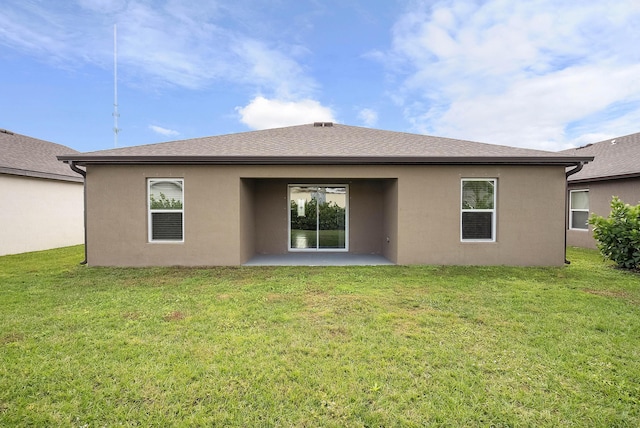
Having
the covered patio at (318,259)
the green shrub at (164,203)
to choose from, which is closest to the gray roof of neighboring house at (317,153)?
→ the green shrub at (164,203)

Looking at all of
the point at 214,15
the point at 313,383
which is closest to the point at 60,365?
the point at 313,383

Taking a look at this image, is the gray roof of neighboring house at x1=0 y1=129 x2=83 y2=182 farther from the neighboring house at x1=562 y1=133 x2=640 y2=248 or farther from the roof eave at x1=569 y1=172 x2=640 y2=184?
the neighboring house at x1=562 y1=133 x2=640 y2=248

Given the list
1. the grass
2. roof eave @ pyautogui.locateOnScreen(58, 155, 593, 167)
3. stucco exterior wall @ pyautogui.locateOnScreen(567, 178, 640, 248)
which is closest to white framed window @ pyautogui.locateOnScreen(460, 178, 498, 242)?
roof eave @ pyautogui.locateOnScreen(58, 155, 593, 167)

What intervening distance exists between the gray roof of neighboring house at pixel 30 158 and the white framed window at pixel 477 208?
13946 millimetres

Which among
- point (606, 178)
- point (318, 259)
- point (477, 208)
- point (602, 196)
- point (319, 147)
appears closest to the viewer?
point (477, 208)

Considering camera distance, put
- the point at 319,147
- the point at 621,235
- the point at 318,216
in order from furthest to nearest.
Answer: the point at 318,216 < the point at 319,147 < the point at 621,235

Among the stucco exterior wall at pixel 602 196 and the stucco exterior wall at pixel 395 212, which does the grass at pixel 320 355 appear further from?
the stucco exterior wall at pixel 602 196

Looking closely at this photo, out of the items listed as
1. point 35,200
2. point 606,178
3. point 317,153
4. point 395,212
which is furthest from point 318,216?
point 35,200

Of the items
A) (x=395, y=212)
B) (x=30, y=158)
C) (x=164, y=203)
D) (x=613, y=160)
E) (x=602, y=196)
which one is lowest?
(x=395, y=212)

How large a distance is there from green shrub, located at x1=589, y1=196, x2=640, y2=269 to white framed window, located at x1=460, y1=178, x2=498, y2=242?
9.04ft

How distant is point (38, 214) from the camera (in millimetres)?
11391

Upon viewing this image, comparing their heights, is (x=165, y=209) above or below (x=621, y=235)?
above

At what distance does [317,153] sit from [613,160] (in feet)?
38.4

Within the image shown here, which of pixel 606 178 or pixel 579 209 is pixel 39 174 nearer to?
pixel 606 178
